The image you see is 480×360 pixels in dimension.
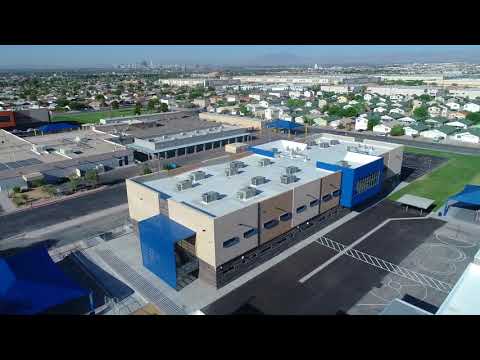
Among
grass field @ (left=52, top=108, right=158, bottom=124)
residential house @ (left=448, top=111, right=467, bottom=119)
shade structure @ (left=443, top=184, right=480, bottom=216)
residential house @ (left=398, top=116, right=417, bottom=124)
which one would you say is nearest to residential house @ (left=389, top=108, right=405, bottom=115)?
residential house @ (left=398, top=116, right=417, bottom=124)

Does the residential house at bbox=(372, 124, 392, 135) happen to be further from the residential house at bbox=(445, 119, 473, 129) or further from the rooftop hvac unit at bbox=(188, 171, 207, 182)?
the rooftop hvac unit at bbox=(188, 171, 207, 182)

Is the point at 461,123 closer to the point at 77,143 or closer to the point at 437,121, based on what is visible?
the point at 437,121

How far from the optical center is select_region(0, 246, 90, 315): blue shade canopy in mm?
18125

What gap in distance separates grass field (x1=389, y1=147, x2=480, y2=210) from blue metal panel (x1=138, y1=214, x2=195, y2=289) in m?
25.0

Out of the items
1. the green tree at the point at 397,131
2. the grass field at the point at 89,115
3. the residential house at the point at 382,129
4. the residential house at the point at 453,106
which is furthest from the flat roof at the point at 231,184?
the residential house at the point at 453,106

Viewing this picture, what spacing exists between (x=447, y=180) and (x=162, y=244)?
3708 centimetres

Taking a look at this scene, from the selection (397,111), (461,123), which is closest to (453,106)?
(397,111)

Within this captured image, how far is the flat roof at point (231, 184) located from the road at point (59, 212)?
8900 mm

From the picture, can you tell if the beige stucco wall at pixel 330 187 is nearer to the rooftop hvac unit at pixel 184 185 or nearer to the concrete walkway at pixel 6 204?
the rooftop hvac unit at pixel 184 185

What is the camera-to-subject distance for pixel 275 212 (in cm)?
2528

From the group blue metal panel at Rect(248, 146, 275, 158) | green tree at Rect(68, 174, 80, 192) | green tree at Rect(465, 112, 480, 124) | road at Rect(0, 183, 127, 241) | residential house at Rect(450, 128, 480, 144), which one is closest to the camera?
road at Rect(0, 183, 127, 241)

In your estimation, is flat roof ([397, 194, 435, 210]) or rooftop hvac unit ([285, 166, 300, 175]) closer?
rooftop hvac unit ([285, 166, 300, 175])
